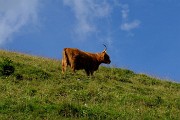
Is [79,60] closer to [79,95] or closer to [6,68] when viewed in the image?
[6,68]

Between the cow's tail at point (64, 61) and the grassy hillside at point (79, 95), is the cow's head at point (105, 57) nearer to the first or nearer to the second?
the grassy hillside at point (79, 95)

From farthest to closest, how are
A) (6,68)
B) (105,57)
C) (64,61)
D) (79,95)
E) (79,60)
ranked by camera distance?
(105,57) → (79,60) → (64,61) → (6,68) → (79,95)

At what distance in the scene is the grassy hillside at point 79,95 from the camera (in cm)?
1672

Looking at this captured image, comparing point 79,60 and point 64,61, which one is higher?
point 79,60

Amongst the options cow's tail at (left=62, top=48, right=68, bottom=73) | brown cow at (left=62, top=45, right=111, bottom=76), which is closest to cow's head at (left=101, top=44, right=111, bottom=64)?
brown cow at (left=62, top=45, right=111, bottom=76)

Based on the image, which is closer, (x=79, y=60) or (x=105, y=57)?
(x=79, y=60)

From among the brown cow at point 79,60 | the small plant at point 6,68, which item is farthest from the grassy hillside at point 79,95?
the brown cow at point 79,60

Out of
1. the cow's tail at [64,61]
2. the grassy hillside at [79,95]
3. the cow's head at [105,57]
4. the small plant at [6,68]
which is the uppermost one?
the cow's head at [105,57]

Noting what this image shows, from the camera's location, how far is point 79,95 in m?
20.3

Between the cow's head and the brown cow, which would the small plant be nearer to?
the brown cow

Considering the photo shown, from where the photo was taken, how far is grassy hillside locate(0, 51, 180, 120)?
658 inches

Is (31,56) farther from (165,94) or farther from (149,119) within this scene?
(149,119)

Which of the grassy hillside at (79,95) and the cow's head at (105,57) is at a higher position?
the cow's head at (105,57)

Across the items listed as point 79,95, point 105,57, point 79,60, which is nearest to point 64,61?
point 79,60
